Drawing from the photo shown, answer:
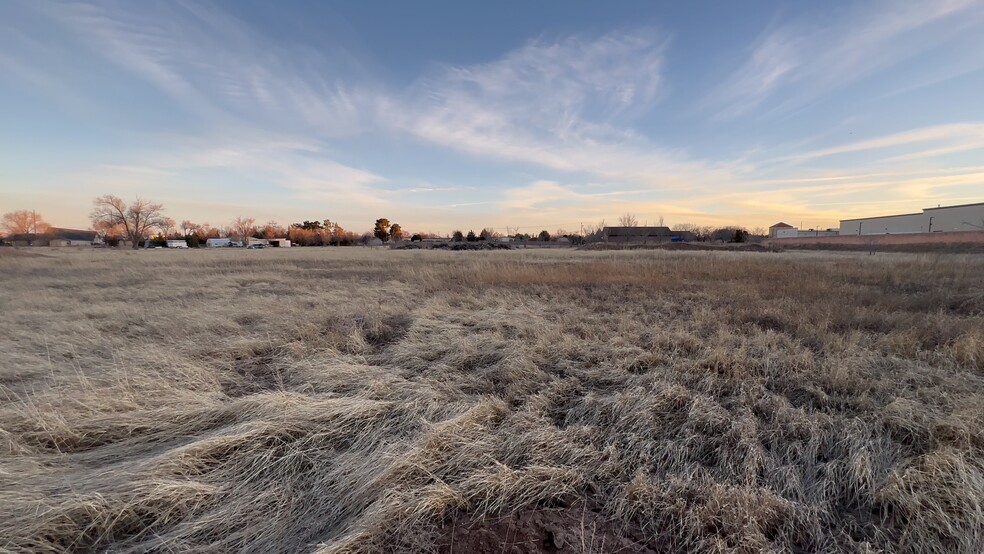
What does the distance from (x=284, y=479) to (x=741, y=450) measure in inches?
140

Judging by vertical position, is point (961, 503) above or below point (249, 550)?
above

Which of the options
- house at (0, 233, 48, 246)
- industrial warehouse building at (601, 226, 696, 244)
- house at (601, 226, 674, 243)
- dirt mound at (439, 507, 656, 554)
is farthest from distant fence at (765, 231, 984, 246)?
house at (0, 233, 48, 246)

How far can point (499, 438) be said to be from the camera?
3.06 metres

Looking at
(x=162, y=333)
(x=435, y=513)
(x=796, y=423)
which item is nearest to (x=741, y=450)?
(x=796, y=423)

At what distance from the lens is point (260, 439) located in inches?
118

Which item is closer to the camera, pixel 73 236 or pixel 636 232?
pixel 636 232

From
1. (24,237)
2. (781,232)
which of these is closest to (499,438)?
(781,232)

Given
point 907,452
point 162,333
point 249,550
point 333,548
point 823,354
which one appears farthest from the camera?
point 162,333

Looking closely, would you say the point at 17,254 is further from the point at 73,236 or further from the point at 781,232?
the point at 781,232

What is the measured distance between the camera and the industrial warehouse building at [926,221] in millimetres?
51156

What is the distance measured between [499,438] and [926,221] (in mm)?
93309

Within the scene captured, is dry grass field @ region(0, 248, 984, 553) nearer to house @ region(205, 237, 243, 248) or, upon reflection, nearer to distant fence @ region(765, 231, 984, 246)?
distant fence @ region(765, 231, 984, 246)

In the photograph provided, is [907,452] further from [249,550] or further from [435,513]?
[249,550]

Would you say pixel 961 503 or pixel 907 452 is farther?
pixel 907 452
